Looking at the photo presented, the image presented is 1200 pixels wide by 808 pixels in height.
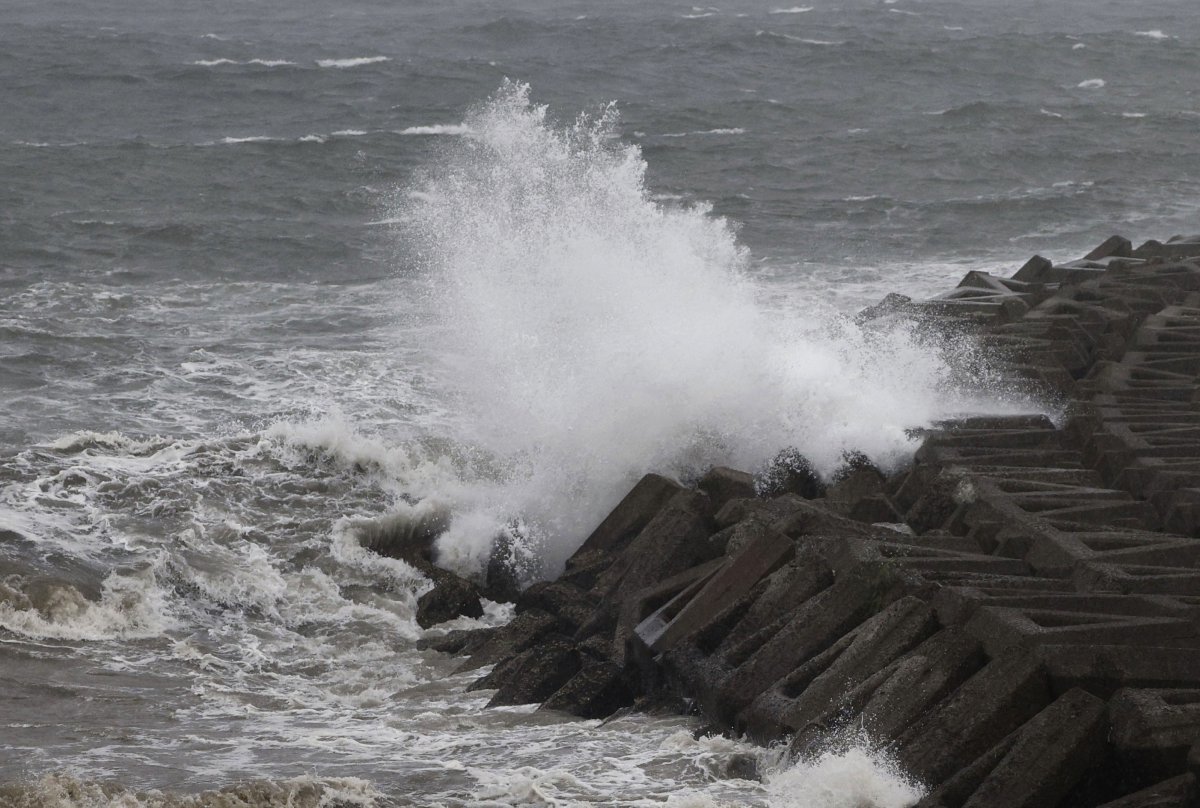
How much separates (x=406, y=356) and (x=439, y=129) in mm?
17622

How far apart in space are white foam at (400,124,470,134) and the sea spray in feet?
50.8

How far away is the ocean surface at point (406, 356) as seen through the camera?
31.0 ft

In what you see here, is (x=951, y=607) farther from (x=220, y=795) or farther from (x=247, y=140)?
(x=247, y=140)

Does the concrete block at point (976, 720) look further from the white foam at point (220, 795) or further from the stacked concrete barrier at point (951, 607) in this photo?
the white foam at point (220, 795)

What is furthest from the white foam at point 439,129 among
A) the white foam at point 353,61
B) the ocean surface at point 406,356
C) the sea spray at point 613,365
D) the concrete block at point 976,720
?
the concrete block at point 976,720

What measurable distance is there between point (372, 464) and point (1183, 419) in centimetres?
721

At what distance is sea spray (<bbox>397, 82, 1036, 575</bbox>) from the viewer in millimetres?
13078

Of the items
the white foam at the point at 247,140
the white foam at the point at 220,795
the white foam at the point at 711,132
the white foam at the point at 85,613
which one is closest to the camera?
Answer: the white foam at the point at 220,795

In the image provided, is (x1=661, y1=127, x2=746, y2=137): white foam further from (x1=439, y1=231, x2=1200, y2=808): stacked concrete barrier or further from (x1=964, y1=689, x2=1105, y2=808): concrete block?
(x1=964, y1=689, x2=1105, y2=808): concrete block

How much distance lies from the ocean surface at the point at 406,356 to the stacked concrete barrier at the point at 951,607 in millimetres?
352

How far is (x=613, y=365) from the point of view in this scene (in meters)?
14.7

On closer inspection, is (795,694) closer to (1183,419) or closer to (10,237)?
(1183,419)

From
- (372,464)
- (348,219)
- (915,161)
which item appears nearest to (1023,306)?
(372,464)

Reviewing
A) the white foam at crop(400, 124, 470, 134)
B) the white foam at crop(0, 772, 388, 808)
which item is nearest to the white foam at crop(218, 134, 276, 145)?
the white foam at crop(400, 124, 470, 134)
